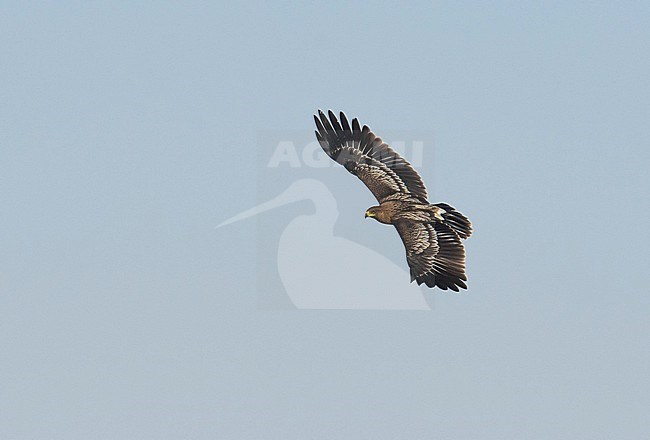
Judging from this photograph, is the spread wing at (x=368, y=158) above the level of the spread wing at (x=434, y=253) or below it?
above

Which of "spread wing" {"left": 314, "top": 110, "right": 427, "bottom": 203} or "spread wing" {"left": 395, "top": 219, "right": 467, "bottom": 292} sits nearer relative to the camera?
"spread wing" {"left": 395, "top": 219, "right": 467, "bottom": 292}

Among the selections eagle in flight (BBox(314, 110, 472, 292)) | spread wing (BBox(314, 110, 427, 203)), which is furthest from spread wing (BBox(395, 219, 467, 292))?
spread wing (BBox(314, 110, 427, 203))

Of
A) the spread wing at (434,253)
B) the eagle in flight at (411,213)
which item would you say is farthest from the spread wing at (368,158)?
the spread wing at (434,253)

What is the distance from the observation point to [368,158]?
32.1 m

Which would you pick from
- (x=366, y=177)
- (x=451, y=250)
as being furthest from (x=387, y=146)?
(x=451, y=250)

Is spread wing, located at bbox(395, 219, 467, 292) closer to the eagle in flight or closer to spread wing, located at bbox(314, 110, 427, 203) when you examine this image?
the eagle in flight

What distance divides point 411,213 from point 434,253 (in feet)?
4.34

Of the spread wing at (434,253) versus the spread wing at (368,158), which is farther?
the spread wing at (368,158)

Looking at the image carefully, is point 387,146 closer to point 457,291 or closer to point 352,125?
point 352,125

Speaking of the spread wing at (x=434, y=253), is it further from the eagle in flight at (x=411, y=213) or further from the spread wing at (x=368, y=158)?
the spread wing at (x=368, y=158)

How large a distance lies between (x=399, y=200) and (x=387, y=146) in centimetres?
194

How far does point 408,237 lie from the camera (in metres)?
31.0

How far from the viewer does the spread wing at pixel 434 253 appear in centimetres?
3081

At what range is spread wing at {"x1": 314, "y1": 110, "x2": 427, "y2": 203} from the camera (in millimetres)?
31469
